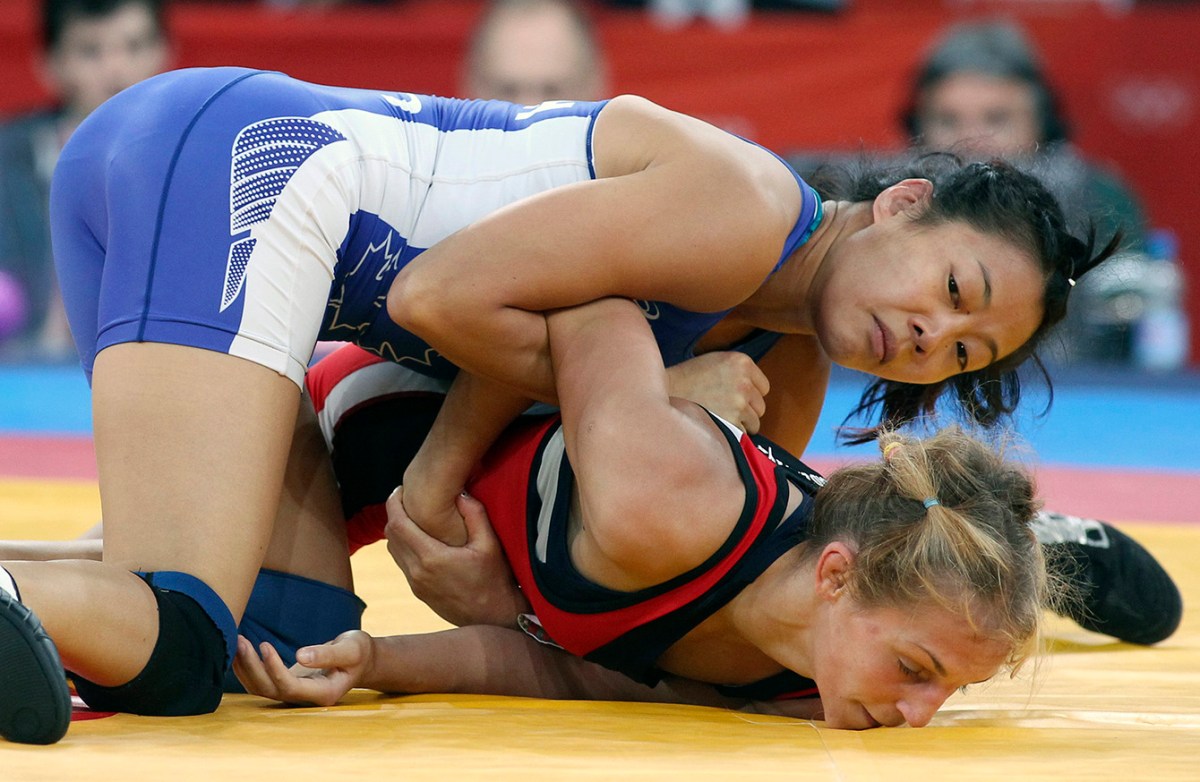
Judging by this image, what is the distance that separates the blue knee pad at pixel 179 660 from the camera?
2100mm

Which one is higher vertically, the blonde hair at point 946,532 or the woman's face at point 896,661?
the blonde hair at point 946,532

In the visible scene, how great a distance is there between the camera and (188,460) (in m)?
2.16

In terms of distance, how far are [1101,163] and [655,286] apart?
618 cm

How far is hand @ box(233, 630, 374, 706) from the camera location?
2.26m

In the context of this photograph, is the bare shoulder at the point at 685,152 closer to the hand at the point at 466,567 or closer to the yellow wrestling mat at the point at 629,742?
the hand at the point at 466,567

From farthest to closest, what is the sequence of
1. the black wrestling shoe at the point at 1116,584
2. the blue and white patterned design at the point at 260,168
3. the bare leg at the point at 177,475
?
the black wrestling shoe at the point at 1116,584
the blue and white patterned design at the point at 260,168
the bare leg at the point at 177,475

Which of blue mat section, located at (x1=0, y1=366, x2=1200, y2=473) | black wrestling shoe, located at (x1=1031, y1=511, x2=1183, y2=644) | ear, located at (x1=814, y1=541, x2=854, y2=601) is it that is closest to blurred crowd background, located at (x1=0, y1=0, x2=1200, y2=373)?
blue mat section, located at (x1=0, y1=366, x2=1200, y2=473)

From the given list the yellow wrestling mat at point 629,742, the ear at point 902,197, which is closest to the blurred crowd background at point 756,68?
the ear at point 902,197

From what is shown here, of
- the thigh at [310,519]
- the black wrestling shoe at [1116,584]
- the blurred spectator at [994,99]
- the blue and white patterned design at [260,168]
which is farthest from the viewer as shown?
the blurred spectator at [994,99]

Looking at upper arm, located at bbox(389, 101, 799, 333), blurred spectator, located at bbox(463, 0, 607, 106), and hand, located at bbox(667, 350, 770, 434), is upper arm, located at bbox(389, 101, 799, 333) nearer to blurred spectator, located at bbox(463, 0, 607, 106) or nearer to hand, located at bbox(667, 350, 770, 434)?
hand, located at bbox(667, 350, 770, 434)

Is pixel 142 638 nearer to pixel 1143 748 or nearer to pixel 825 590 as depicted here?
pixel 825 590

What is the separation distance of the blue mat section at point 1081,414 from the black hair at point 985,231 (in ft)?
9.81

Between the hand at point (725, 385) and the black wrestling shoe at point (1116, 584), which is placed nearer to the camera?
the hand at point (725, 385)

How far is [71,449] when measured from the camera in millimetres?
5914
